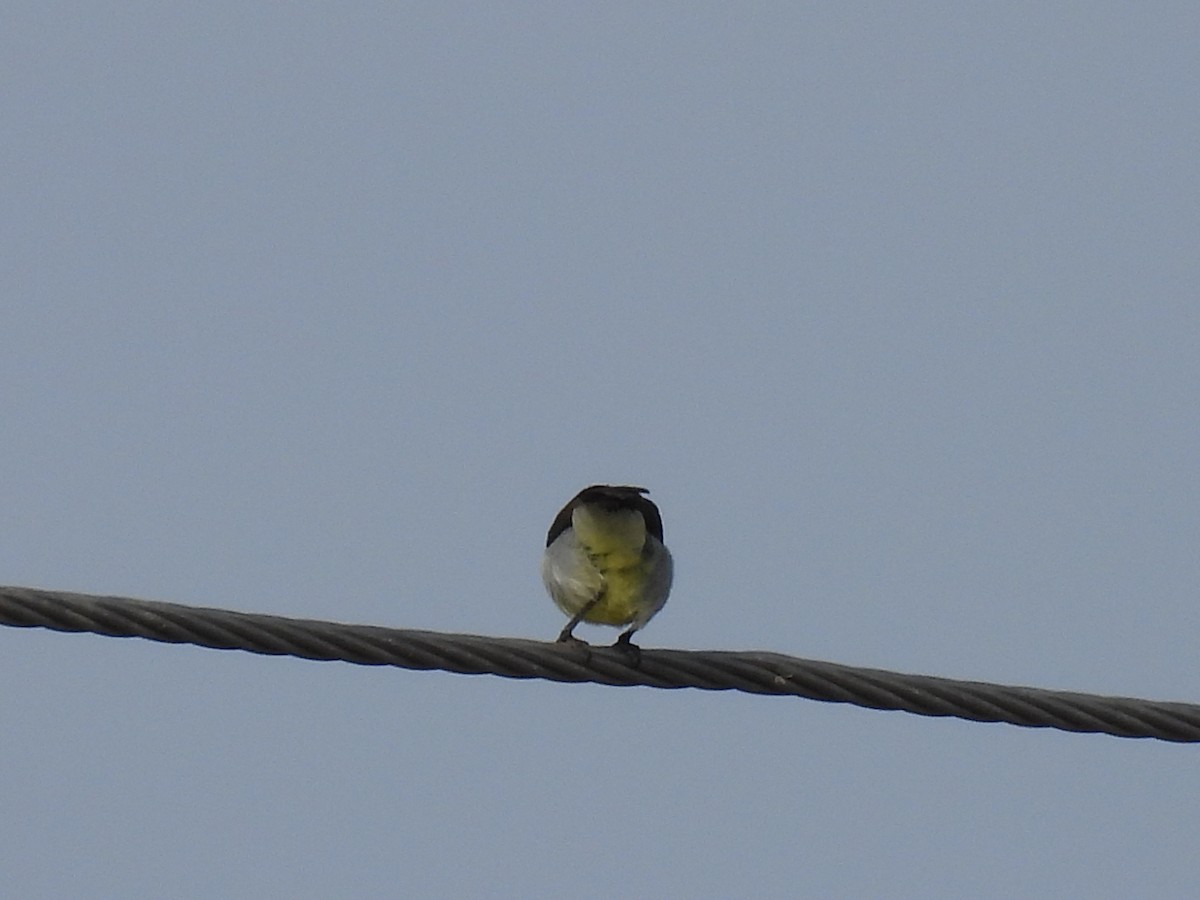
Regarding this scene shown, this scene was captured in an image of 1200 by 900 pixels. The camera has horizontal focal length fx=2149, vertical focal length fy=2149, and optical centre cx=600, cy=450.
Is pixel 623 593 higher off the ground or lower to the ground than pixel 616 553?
lower

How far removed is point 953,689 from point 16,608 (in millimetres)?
2423

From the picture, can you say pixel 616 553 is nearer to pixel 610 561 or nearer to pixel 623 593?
pixel 610 561

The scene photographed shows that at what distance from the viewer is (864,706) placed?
5664mm

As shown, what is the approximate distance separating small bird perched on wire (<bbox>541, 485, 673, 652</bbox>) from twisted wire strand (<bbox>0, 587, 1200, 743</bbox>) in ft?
6.24

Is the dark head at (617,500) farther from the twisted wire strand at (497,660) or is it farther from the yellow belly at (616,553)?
the twisted wire strand at (497,660)

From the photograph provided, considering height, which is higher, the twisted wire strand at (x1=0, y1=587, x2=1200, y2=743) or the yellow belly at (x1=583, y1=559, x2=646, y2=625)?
Result: the yellow belly at (x1=583, y1=559, x2=646, y2=625)

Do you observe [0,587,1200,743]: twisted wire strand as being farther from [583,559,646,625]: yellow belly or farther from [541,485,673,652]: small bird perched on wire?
[583,559,646,625]: yellow belly

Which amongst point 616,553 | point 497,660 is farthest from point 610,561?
point 497,660

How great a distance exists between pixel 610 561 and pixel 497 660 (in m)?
2.17

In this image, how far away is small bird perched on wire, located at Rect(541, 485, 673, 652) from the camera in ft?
25.7

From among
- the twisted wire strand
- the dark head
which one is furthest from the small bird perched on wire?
the twisted wire strand

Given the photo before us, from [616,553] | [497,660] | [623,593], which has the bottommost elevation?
[497,660]

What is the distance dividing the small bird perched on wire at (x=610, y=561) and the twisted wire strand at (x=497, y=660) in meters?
1.90

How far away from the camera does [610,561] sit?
26.0 feet
